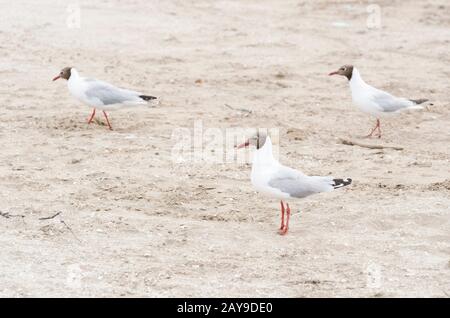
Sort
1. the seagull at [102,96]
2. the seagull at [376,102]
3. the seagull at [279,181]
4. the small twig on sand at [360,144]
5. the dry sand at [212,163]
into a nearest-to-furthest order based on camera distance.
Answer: the dry sand at [212,163] < the seagull at [279,181] < the small twig on sand at [360,144] < the seagull at [102,96] < the seagull at [376,102]

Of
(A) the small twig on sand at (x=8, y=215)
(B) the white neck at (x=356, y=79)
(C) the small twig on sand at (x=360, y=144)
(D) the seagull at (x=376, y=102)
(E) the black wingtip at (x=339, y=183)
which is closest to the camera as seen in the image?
(E) the black wingtip at (x=339, y=183)

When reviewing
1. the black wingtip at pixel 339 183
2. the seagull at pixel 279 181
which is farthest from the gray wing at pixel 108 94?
the black wingtip at pixel 339 183

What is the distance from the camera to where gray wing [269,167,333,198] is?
698 cm

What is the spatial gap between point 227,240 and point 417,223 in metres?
1.49

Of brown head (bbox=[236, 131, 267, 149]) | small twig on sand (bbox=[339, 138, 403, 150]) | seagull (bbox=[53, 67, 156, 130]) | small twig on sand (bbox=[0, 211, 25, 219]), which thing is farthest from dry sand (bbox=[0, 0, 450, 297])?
brown head (bbox=[236, 131, 267, 149])

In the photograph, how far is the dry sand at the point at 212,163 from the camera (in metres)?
6.29

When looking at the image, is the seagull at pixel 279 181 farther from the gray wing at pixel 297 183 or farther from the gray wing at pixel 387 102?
the gray wing at pixel 387 102

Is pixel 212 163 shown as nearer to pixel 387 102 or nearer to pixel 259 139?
pixel 259 139

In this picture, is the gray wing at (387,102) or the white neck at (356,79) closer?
the gray wing at (387,102)

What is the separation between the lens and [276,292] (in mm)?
5957

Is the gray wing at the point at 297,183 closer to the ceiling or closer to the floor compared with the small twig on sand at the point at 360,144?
closer to the ceiling

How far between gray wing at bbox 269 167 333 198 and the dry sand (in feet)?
1.04

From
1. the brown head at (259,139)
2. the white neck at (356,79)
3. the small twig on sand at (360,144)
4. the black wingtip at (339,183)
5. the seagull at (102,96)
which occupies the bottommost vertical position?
the small twig on sand at (360,144)
